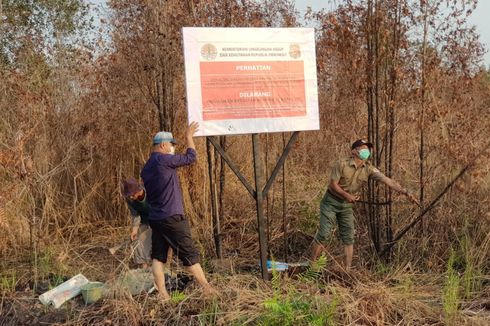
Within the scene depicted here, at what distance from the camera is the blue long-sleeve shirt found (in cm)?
474

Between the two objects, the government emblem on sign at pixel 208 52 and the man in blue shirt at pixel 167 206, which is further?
the government emblem on sign at pixel 208 52

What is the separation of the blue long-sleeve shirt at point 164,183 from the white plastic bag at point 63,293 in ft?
3.50

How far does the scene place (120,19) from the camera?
7176 millimetres

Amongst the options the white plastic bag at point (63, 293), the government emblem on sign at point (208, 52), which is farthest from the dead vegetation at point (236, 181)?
the government emblem on sign at point (208, 52)

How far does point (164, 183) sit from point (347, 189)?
7.17 feet

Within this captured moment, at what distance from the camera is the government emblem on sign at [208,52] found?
4879 mm

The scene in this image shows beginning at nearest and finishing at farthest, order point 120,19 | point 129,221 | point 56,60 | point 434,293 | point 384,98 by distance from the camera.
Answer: point 434,293 < point 384,98 < point 120,19 < point 129,221 < point 56,60

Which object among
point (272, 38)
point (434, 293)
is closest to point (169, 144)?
point (272, 38)

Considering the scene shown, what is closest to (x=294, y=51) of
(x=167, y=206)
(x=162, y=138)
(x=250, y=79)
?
(x=250, y=79)

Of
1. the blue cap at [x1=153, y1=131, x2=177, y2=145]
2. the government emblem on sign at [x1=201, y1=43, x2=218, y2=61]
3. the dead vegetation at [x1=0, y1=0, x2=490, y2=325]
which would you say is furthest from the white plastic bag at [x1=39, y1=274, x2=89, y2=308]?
the government emblem on sign at [x1=201, y1=43, x2=218, y2=61]

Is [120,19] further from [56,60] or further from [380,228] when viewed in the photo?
[380,228]

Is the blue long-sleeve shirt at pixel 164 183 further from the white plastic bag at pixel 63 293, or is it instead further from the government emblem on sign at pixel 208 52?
the white plastic bag at pixel 63 293

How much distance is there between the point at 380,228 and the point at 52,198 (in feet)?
15.3

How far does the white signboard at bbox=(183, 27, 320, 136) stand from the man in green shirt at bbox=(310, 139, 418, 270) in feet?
2.33
